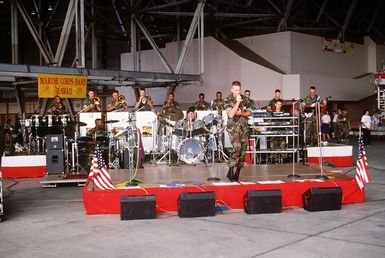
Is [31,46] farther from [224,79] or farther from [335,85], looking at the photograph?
[335,85]

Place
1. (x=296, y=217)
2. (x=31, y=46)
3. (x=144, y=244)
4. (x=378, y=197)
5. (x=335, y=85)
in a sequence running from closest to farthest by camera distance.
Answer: (x=144, y=244) < (x=296, y=217) < (x=378, y=197) < (x=335, y=85) < (x=31, y=46)

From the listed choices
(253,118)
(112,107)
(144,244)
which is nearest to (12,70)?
(112,107)

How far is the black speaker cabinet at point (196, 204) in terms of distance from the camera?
7.45 metres

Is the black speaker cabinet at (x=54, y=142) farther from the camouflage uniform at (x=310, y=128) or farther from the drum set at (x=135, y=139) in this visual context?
the camouflage uniform at (x=310, y=128)

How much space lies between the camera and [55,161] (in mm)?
12188

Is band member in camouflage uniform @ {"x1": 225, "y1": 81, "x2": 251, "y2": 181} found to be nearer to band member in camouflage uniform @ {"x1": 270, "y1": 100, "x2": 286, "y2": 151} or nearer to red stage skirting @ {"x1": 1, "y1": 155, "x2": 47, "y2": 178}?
band member in camouflage uniform @ {"x1": 270, "y1": 100, "x2": 286, "y2": 151}

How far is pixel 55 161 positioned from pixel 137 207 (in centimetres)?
546

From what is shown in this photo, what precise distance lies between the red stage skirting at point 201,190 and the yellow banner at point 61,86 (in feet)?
28.2

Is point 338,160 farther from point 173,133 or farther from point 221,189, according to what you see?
point 221,189

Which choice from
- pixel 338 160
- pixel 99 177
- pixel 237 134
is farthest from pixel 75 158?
pixel 338 160

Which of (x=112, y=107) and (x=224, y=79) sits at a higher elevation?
(x=224, y=79)

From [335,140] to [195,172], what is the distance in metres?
15.6

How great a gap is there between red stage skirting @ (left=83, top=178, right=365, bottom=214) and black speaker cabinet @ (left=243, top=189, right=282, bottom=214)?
0.31 m

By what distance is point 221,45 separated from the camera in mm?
25188
